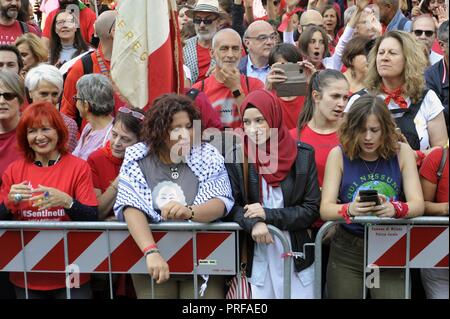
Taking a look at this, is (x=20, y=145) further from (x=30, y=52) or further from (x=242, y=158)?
(x=30, y=52)

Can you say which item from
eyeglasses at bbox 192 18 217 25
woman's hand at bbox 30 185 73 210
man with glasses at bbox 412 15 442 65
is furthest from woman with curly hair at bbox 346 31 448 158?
eyeglasses at bbox 192 18 217 25

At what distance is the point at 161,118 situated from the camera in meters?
4.53

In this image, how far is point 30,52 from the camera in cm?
704

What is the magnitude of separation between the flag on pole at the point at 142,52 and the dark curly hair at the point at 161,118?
2.27 feet

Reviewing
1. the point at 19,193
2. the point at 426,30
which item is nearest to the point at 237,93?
the point at 19,193

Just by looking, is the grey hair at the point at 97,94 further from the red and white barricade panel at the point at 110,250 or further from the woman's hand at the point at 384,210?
the woman's hand at the point at 384,210

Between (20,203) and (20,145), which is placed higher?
Answer: (20,145)

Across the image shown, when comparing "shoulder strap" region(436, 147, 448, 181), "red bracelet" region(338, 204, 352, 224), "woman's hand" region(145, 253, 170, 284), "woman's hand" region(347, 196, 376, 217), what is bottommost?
"woman's hand" region(145, 253, 170, 284)

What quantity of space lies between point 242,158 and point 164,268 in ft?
2.75

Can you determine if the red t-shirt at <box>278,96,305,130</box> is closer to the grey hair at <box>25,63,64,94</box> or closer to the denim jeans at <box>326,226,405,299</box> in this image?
the denim jeans at <box>326,226,405,299</box>

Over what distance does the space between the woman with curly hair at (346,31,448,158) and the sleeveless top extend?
0.65m

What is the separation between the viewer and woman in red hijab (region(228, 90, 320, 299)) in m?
4.50

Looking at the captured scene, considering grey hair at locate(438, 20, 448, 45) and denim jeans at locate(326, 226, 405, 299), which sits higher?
grey hair at locate(438, 20, 448, 45)

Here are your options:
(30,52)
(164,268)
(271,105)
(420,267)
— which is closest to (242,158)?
(271,105)
